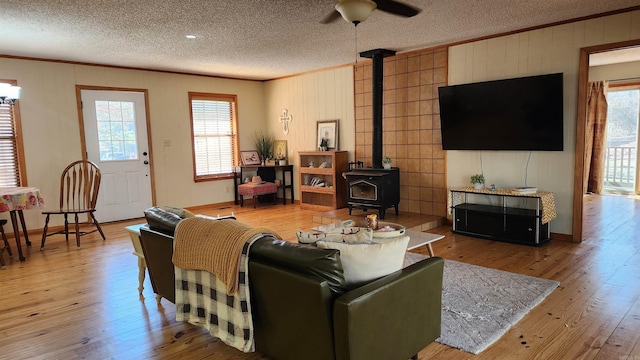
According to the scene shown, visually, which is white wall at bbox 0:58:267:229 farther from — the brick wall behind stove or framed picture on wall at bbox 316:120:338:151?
the brick wall behind stove

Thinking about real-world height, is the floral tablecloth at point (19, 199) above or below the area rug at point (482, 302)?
above

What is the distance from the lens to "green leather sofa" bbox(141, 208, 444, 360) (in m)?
1.75

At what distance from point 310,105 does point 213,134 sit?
A: 74.1 inches

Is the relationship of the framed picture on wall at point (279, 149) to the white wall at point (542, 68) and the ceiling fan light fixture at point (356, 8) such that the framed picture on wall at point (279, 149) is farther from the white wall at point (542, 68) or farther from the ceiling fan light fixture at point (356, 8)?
the ceiling fan light fixture at point (356, 8)

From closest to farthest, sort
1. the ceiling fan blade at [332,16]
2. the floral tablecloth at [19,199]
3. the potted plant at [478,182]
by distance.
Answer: the ceiling fan blade at [332,16]
the floral tablecloth at [19,199]
the potted plant at [478,182]

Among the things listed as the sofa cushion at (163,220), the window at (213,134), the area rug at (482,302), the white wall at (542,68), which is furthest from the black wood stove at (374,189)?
the sofa cushion at (163,220)

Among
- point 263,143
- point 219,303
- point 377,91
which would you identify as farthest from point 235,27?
point 263,143

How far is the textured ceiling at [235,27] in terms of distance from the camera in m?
3.61

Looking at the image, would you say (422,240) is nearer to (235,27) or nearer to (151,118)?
(235,27)

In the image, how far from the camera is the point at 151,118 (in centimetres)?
673

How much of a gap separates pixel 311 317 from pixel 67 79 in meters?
5.77

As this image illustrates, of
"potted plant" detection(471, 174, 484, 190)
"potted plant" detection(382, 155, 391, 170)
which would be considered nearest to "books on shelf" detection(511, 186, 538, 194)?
"potted plant" detection(471, 174, 484, 190)

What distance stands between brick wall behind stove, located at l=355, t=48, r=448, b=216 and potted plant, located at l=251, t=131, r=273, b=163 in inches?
95.9

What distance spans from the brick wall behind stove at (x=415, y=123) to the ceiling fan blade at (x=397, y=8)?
180 cm
